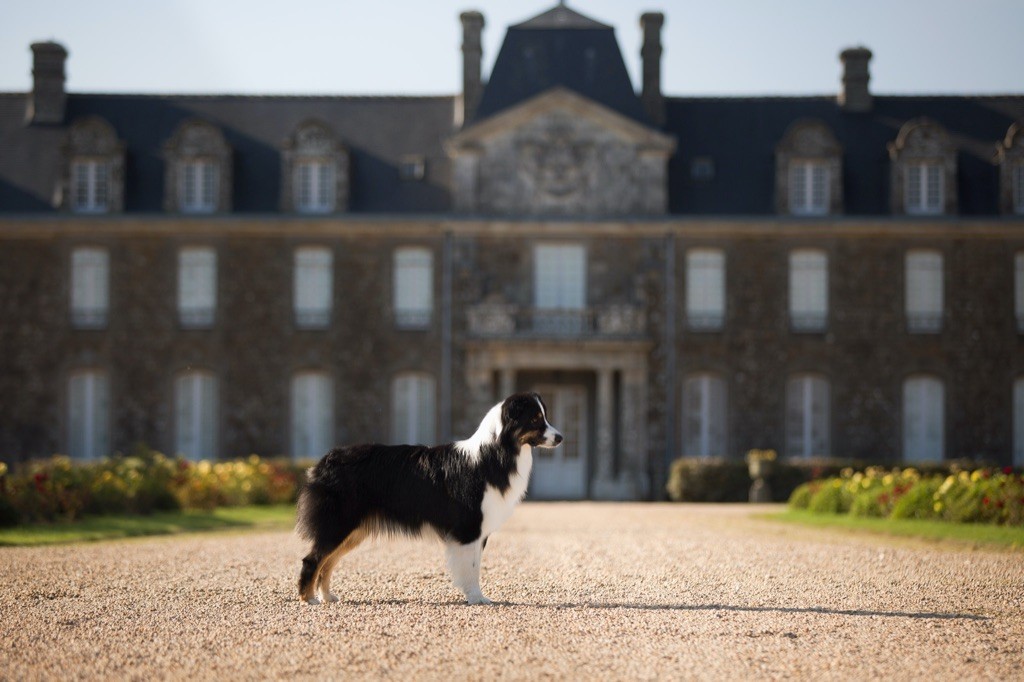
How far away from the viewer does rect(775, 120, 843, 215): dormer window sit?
93.5ft

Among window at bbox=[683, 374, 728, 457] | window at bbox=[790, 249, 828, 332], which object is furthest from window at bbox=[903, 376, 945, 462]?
window at bbox=[683, 374, 728, 457]

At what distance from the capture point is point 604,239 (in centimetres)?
2838

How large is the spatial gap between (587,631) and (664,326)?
20.7m

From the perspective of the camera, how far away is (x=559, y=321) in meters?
27.9

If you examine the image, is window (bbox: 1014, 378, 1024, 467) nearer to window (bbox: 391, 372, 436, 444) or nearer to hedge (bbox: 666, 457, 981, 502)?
hedge (bbox: 666, 457, 981, 502)

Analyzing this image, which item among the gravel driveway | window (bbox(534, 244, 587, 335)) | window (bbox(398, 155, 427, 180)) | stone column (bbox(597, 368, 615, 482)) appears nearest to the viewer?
the gravel driveway

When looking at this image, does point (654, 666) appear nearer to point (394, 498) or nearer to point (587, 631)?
point (587, 631)

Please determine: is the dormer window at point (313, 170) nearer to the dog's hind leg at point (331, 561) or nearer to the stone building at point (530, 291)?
the stone building at point (530, 291)

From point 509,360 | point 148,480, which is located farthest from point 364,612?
point 509,360

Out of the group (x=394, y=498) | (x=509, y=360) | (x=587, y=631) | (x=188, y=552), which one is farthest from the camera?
(x=509, y=360)

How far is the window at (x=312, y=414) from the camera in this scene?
94.1ft

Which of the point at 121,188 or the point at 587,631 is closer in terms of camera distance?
the point at 587,631

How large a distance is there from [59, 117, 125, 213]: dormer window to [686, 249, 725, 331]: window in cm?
1168

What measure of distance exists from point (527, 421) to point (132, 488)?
1013 centimetres
